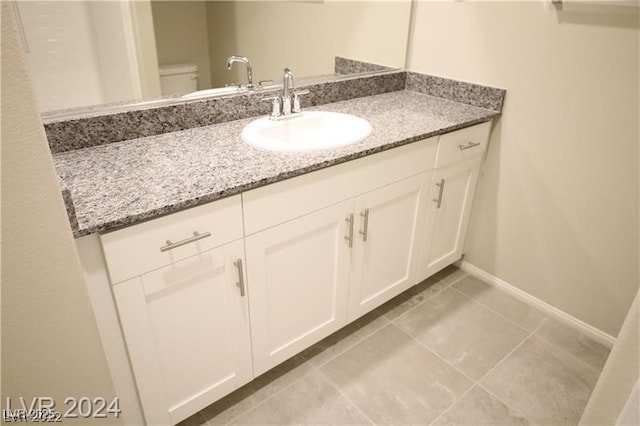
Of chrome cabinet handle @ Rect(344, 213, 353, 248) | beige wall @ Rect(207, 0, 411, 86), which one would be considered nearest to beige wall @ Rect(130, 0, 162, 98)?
beige wall @ Rect(207, 0, 411, 86)

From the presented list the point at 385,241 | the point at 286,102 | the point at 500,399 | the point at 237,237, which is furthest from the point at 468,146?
the point at 237,237

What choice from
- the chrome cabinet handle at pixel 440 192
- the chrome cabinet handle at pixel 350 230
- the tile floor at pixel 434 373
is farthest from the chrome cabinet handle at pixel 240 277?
the chrome cabinet handle at pixel 440 192

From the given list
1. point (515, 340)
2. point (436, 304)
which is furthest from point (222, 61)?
point (515, 340)

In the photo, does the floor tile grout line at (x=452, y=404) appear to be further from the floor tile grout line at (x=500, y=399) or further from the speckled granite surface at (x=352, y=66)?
the speckled granite surface at (x=352, y=66)

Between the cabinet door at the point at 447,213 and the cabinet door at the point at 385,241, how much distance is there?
0.24 ft

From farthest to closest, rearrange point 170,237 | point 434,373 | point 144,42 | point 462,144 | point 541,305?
point 541,305, point 462,144, point 434,373, point 144,42, point 170,237

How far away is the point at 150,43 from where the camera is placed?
50.2 inches

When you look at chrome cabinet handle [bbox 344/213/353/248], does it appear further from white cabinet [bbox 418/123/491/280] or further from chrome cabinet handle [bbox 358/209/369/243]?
white cabinet [bbox 418/123/491/280]

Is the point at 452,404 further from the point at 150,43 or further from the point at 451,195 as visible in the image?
the point at 150,43

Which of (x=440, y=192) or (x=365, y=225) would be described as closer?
(x=365, y=225)

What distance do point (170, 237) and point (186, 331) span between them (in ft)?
1.03

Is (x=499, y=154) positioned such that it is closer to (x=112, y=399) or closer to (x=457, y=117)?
(x=457, y=117)

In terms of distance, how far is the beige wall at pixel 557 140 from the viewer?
1.50 metres

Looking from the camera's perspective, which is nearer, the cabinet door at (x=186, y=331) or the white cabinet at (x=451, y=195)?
the cabinet door at (x=186, y=331)
